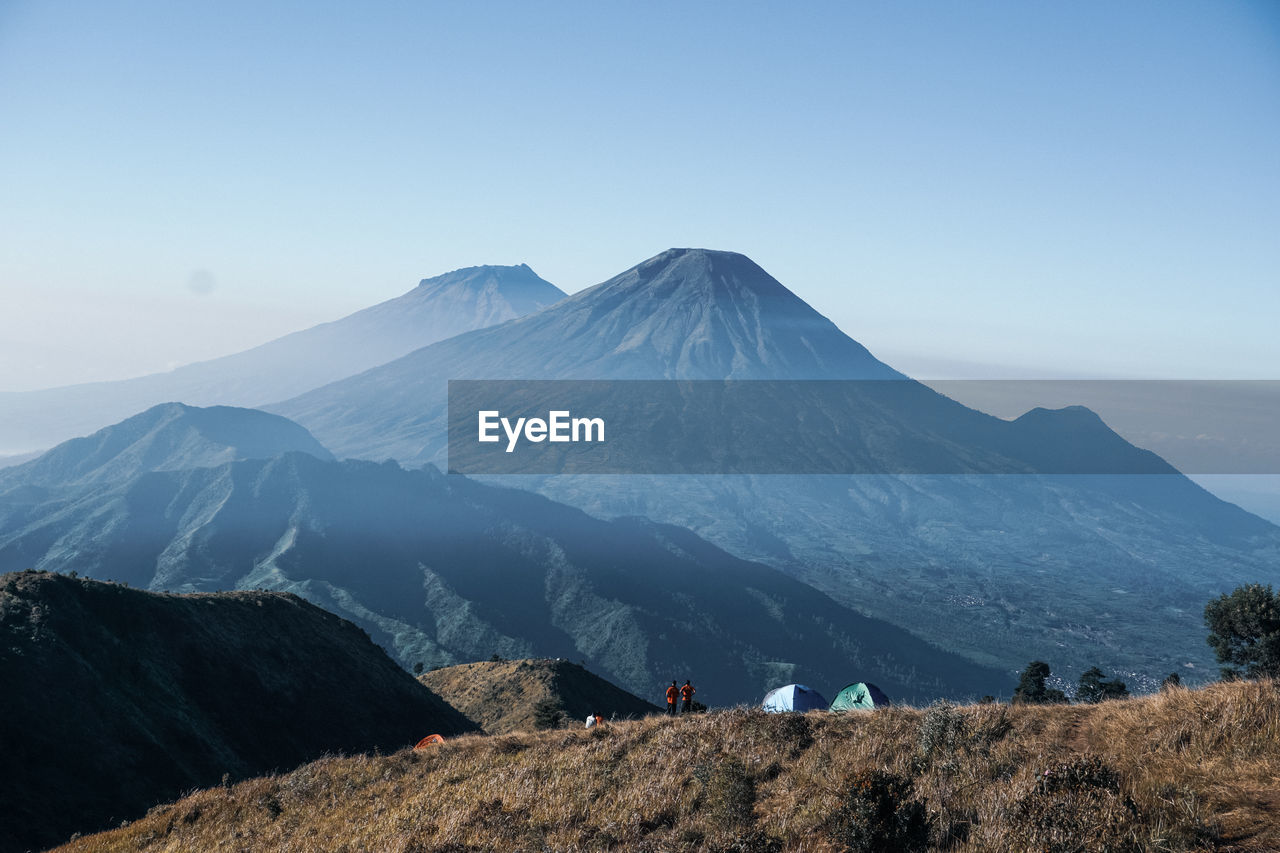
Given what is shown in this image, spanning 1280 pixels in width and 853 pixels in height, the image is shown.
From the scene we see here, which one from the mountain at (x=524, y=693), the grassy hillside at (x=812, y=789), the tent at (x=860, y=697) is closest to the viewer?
the grassy hillside at (x=812, y=789)

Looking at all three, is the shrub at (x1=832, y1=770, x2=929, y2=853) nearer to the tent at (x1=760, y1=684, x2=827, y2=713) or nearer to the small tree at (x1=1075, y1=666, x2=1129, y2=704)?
the tent at (x1=760, y1=684, x2=827, y2=713)

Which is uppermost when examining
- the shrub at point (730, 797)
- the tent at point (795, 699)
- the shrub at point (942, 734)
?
the shrub at point (942, 734)

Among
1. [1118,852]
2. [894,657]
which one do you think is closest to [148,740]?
[1118,852]

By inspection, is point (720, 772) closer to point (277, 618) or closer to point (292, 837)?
point (292, 837)

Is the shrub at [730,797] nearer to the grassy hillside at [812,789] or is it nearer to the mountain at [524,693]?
the grassy hillside at [812,789]

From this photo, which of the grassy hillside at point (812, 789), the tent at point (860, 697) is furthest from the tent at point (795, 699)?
the grassy hillside at point (812, 789)

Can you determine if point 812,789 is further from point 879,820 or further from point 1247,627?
point 1247,627
